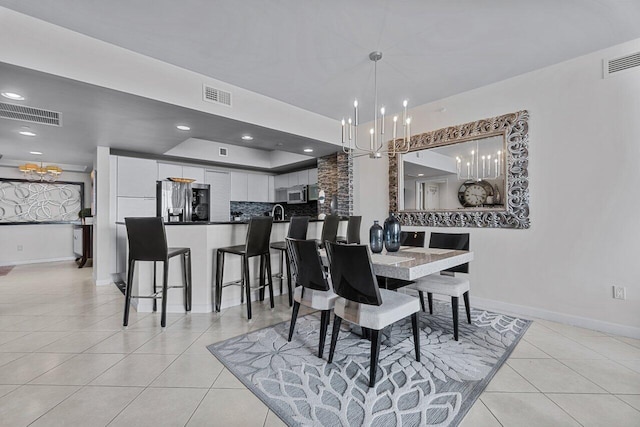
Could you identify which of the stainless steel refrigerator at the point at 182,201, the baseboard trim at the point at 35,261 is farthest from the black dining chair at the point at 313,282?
the baseboard trim at the point at 35,261

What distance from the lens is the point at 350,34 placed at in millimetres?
2340

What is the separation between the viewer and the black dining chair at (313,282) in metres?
2.08

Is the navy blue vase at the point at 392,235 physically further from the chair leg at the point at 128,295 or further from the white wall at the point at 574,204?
the chair leg at the point at 128,295

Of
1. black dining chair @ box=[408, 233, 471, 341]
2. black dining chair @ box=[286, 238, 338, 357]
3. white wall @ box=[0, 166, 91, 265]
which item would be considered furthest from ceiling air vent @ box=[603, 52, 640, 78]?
white wall @ box=[0, 166, 91, 265]

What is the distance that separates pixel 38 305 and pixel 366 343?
12.6ft

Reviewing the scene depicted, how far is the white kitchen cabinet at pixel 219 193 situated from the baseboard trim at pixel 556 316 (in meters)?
4.92

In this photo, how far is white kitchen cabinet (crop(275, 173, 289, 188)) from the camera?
6.80 metres

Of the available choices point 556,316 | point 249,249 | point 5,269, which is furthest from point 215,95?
point 5,269

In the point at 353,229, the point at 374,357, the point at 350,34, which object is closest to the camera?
the point at 374,357

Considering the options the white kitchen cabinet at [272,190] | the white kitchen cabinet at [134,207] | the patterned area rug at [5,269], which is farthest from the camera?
the white kitchen cabinet at [272,190]

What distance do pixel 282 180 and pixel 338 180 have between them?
240 cm

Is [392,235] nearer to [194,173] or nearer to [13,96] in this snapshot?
[13,96]

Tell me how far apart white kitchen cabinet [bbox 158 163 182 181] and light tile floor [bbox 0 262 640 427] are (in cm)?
295

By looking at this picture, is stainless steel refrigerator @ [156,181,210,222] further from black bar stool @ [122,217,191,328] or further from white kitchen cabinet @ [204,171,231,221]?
black bar stool @ [122,217,191,328]
